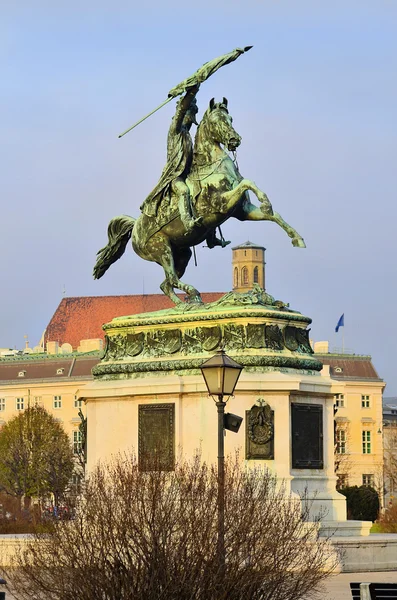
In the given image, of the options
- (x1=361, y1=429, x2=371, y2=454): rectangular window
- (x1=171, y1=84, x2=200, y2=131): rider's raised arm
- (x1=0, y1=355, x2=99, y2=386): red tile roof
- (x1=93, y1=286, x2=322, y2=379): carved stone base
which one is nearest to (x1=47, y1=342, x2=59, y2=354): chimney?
(x1=0, y1=355, x2=99, y2=386): red tile roof

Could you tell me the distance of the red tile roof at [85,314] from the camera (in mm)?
138875

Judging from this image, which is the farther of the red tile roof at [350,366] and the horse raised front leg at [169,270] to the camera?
the red tile roof at [350,366]

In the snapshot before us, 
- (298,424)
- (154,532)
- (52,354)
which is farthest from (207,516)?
(52,354)

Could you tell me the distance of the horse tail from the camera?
32656 millimetres

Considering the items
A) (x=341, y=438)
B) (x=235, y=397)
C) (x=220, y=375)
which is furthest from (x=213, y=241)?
(x=341, y=438)

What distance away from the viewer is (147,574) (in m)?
18.7

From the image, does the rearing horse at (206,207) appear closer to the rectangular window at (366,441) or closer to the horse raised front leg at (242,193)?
the horse raised front leg at (242,193)

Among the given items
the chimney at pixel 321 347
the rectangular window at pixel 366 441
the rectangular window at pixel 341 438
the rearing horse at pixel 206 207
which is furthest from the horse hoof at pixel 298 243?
the chimney at pixel 321 347

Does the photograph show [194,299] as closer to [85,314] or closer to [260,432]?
[260,432]

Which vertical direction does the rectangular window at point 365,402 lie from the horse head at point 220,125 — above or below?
above

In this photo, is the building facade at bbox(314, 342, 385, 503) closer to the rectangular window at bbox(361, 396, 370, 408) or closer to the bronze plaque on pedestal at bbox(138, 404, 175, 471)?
the rectangular window at bbox(361, 396, 370, 408)

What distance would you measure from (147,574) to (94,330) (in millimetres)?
122707

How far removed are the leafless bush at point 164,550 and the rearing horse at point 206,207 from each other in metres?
10.4

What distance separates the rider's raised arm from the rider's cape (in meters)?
0.11
